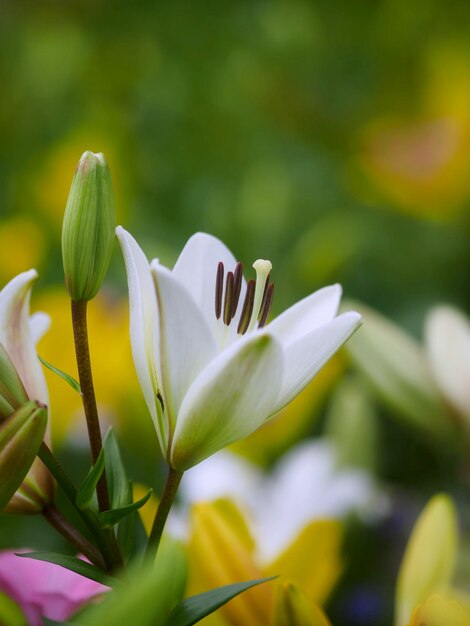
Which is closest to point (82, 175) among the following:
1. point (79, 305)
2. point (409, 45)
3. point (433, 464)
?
point (79, 305)

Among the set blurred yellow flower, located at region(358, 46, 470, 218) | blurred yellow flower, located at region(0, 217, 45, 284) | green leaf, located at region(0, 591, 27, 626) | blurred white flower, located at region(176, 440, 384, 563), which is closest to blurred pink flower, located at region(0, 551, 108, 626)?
green leaf, located at region(0, 591, 27, 626)

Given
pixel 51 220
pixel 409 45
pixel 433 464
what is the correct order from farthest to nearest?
pixel 409 45
pixel 51 220
pixel 433 464

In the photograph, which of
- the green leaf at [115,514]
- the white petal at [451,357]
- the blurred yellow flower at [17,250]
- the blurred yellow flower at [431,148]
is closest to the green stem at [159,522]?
the green leaf at [115,514]

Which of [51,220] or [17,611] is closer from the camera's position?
[17,611]

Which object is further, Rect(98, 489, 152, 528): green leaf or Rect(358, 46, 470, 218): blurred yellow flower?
Rect(358, 46, 470, 218): blurred yellow flower

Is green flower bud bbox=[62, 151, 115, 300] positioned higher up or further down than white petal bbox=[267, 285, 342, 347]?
higher up

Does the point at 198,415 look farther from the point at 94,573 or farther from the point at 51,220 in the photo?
A: the point at 51,220

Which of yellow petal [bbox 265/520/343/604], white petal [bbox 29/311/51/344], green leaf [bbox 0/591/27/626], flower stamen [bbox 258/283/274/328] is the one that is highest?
flower stamen [bbox 258/283/274/328]

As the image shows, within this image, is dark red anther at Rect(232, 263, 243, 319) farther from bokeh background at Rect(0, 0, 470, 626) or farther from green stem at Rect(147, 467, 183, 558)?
bokeh background at Rect(0, 0, 470, 626)
